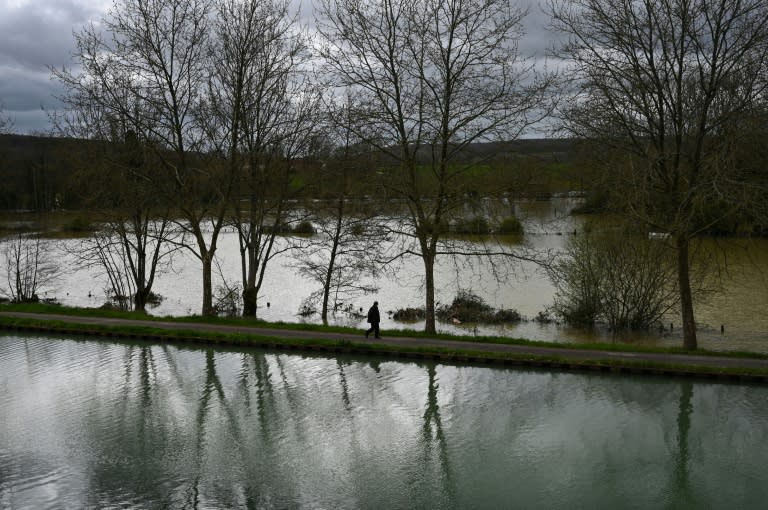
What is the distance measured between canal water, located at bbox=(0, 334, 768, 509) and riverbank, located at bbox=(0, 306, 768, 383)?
411 millimetres

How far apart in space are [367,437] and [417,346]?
7.03 m

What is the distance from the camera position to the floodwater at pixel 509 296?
26.6 m

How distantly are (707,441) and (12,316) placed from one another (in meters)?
24.0

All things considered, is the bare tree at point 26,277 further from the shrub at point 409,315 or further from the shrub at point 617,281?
the shrub at point 617,281

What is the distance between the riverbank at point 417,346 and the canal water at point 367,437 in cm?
41

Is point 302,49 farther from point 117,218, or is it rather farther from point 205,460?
point 205,460

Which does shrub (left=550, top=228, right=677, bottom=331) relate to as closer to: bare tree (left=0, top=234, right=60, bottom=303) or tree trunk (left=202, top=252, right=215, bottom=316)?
tree trunk (left=202, top=252, right=215, bottom=316)

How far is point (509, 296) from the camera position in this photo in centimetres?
3488

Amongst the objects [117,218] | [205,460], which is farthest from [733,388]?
[117,218]

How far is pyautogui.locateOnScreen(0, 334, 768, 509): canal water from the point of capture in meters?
11.6

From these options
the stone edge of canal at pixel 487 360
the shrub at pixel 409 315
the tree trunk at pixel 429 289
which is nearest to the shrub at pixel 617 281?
the tree trunk at pixel 429 289

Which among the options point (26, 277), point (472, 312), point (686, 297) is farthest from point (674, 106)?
point (26, 277)

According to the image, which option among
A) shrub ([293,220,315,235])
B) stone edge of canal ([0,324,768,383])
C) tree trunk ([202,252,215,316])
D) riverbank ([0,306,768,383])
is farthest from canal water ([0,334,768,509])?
shrub ([293,220,315,235])

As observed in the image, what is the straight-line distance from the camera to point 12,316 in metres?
27.2
